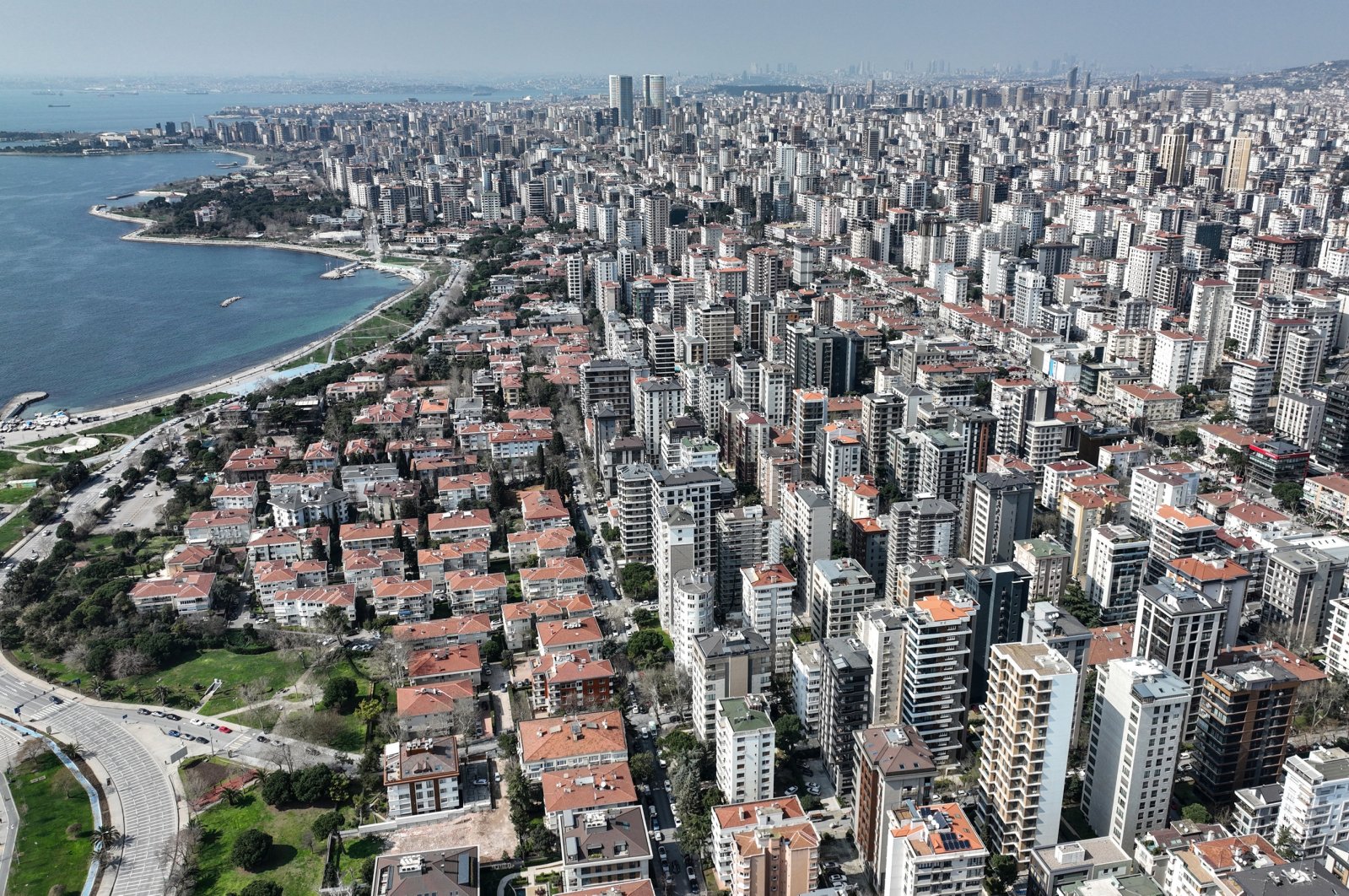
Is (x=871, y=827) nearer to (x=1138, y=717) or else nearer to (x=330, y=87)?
(x=1138, y=717)

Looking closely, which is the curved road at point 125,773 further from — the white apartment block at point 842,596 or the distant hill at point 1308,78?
the distant hill at point 1308,78

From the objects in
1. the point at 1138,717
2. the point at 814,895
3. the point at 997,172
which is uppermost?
the point at 997,172

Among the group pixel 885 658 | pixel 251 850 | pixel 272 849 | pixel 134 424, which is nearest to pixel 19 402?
pixel 134 424

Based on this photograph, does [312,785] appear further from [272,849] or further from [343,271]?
[343,271]

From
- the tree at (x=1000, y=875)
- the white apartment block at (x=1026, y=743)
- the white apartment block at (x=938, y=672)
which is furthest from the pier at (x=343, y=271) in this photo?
the tree at (x=1000, y=875)

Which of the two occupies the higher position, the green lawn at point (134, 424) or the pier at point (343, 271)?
the pier at point (343, 271)

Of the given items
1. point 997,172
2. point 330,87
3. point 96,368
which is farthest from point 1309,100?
point 330,87

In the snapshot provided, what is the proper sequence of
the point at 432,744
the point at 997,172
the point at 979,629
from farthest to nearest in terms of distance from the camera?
the point at 997,172
the point at 979,629
the point at 432,744
